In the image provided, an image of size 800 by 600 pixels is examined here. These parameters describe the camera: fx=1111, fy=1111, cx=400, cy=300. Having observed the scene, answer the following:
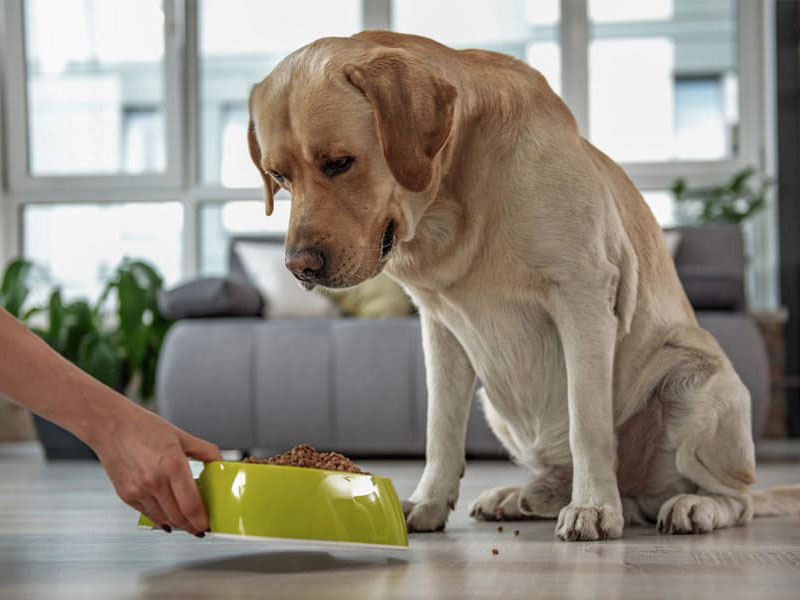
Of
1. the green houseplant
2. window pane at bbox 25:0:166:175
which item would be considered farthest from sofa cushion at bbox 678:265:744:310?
window pane at bbox 25:0:166:175

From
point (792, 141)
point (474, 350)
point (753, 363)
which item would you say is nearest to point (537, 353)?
point (474, 350)

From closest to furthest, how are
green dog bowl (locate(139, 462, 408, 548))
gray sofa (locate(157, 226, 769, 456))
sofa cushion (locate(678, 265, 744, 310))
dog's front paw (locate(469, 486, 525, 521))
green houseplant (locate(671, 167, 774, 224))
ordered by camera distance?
green dog bowl (locate(139, 462, 408, 548)) < dog's front paw (locate(469, 486, 525, 521)) < sofa cushion (locate(678, 265, 744, 310)) < gray sofa (locate(157, 226, 769, 456)) < green houseplant (locate(671, 167, 774, 224))

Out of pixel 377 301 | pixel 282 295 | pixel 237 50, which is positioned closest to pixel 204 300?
pixel 282 295

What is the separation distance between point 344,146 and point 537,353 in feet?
1.66

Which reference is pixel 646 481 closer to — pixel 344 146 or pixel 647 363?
pixel 647 363

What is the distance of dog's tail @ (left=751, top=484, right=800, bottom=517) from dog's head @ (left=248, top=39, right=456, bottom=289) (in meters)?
0.91

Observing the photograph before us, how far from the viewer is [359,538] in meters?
1.44

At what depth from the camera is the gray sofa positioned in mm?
4051

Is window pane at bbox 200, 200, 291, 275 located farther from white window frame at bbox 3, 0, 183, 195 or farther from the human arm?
the human arm

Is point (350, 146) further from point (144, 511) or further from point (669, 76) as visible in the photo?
point (669, 76)

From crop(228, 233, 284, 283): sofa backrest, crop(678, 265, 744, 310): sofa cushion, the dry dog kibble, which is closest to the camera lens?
the dry dog kibble

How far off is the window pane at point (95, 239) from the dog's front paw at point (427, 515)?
438 cm

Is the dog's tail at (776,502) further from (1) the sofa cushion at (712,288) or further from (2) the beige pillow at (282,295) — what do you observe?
(2) the beige pillow at (282,295)

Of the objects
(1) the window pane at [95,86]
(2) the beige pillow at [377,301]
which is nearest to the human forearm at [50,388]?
(2) the beige pillow at [377,301]
